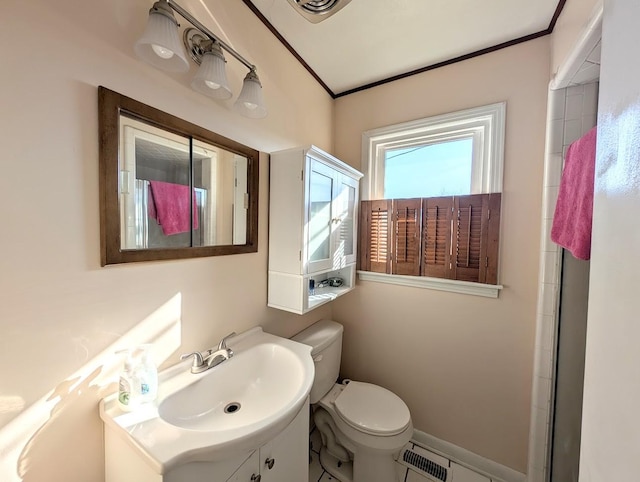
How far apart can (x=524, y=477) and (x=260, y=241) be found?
6.04ft

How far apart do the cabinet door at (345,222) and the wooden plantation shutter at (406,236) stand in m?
0.26

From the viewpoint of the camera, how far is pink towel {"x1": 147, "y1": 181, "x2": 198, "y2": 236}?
80 centimetres

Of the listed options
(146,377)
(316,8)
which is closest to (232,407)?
(146,377)

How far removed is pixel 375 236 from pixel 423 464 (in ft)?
4.47

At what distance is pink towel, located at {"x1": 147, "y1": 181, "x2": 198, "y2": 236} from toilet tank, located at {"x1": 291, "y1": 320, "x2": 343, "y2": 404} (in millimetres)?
869

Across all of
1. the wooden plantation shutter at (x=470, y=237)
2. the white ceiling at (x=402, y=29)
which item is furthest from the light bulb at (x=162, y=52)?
the wooden plantation shutter at (x=470, y=237)

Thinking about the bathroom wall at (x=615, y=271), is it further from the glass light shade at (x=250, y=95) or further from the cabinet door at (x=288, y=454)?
the glass light shade at (x=250, y=95)

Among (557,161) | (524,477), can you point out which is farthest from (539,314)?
(524,477)

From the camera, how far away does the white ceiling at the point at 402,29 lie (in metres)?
1.06

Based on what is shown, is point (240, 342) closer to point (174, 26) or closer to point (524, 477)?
point (174, 26)

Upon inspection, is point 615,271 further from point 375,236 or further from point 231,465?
point 375,236

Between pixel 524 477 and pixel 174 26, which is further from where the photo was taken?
pixel 524 477

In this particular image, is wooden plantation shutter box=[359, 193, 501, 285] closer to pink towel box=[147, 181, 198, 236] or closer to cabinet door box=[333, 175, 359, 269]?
cabinet door box=[333, 175, 359, 269]

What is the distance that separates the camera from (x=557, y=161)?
1072 millimetres
